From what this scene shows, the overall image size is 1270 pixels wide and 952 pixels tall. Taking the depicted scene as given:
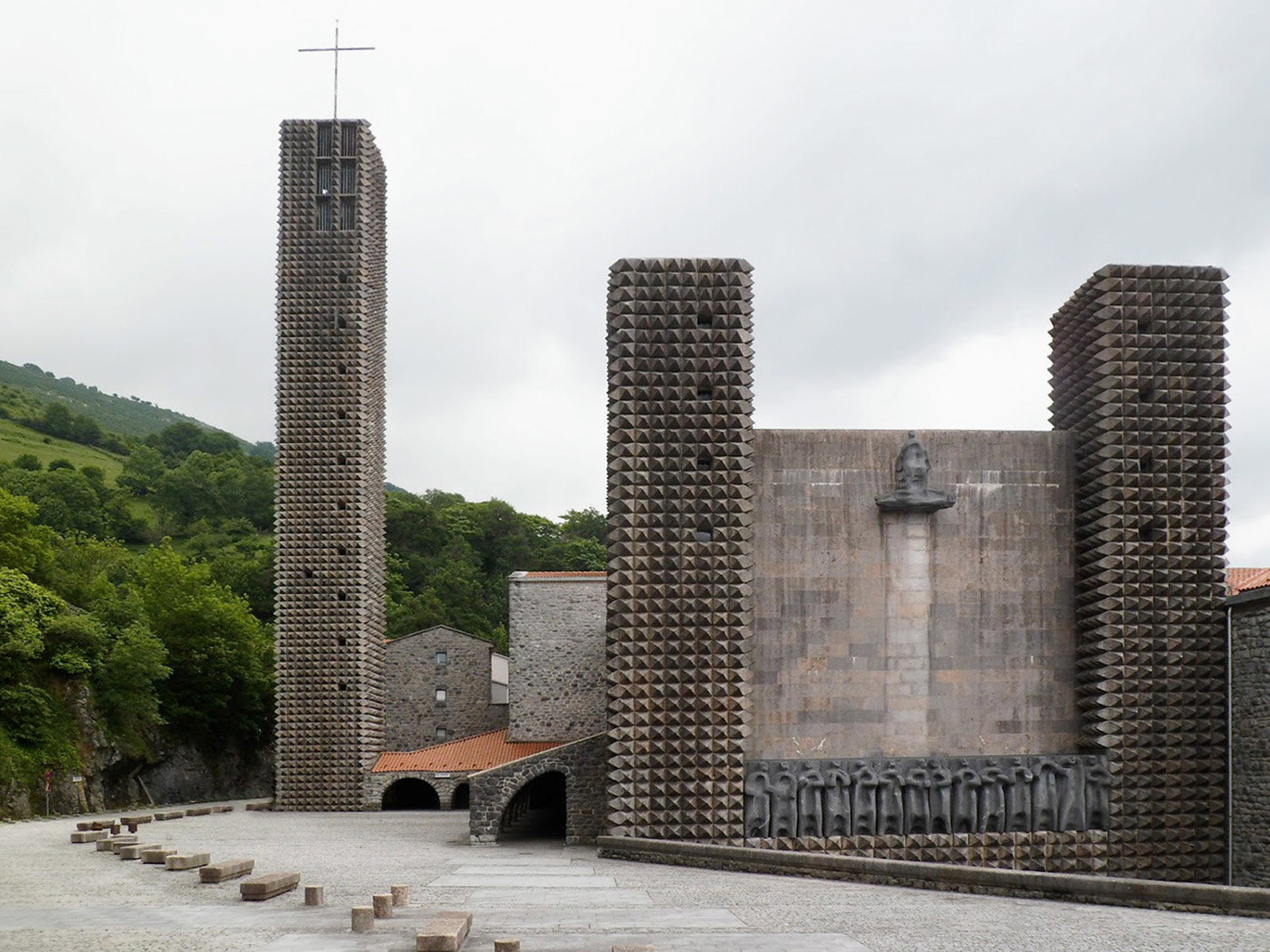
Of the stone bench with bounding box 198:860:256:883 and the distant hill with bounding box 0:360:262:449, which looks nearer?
the stone bench with bounding box 198:860:256:883

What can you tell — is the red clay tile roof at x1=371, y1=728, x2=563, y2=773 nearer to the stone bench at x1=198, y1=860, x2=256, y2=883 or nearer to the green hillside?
the stone bench at x1=198, y1=860, x2=256, y2=883

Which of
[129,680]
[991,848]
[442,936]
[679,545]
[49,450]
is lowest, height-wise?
[991,848]

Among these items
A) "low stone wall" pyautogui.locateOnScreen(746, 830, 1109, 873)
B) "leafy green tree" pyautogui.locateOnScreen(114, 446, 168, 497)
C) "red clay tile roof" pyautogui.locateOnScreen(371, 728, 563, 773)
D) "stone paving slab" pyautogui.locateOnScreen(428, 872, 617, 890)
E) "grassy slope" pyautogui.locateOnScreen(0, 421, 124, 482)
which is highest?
"grassy slope" pyautogui.locateOnScreen(0, 421, 124, 482)

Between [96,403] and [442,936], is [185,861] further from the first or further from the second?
[96,403]

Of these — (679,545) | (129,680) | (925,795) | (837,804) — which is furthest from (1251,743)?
(129,680)

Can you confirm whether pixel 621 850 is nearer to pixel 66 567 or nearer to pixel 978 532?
pixel 978 532

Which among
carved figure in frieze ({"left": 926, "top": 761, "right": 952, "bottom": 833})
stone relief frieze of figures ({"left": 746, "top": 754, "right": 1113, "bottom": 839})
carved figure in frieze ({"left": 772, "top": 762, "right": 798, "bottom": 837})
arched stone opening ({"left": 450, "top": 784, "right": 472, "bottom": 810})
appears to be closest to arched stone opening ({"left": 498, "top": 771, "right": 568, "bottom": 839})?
arched stone opening ({"left": 450, "top": 784, "right": 472, "bottom": 810})

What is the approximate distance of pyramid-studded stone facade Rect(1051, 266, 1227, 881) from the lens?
23.1m

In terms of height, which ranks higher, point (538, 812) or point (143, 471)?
point (143, 471)

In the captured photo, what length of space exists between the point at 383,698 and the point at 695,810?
2398 cm

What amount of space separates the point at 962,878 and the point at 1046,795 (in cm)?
785

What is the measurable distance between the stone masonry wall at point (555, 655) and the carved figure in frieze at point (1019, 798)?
1508 cm

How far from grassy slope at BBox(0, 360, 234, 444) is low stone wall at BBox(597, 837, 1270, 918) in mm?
111526

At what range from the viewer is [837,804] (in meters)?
22.7
